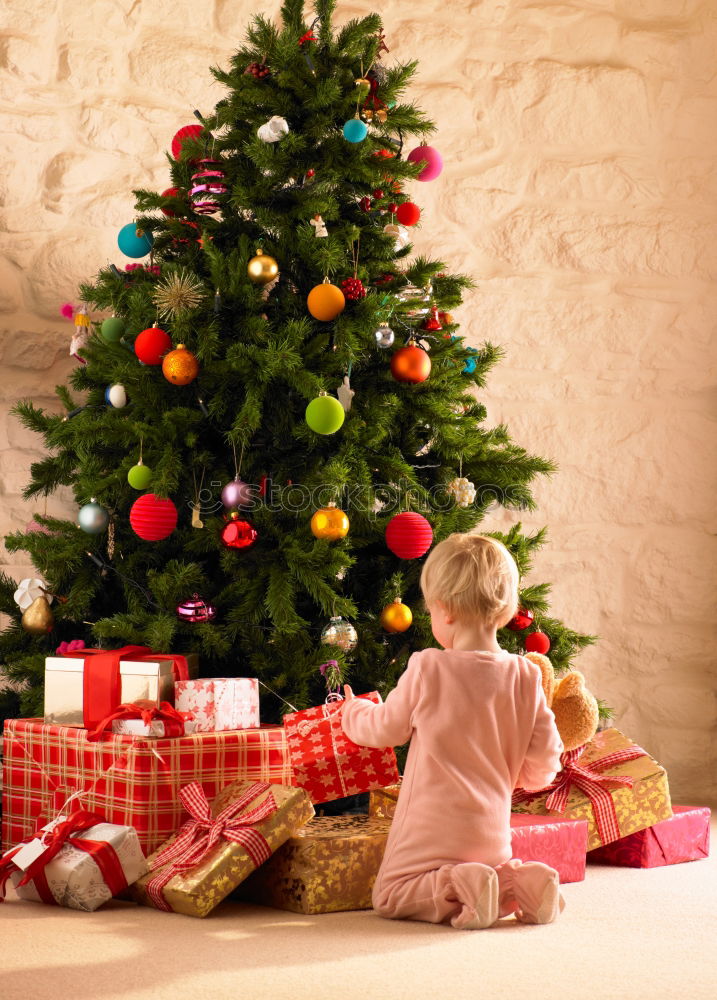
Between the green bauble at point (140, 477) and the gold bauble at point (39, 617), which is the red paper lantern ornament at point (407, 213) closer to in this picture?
the green bauble at point (140, 477)

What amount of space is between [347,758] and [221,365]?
0.93 metres

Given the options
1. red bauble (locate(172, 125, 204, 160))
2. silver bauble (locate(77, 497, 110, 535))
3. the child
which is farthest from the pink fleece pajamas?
red bauble (locate(172, 125, 204, 160))

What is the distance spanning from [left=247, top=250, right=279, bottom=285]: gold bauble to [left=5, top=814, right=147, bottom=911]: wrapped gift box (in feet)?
4.04

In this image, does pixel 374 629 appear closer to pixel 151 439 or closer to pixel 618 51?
pixel 151 439

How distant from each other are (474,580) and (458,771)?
1.14 feet

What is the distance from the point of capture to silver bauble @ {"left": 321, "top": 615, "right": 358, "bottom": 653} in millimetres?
2420

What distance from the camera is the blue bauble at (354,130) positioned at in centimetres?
249

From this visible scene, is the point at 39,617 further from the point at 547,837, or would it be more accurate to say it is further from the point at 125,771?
the point at 547,837

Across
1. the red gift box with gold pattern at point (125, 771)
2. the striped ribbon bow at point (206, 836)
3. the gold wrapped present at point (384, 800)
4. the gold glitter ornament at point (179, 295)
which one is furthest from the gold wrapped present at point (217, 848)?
the gold glitter ornament at point (179, 295)

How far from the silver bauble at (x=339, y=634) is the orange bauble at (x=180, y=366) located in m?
0.64

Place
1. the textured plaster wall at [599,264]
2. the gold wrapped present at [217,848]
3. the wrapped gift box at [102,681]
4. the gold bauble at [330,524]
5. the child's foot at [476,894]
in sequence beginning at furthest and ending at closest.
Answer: the textured plaster wall at [599,264] < the gold bauble at [330,524] < the wrapped gift box at [102,681] < the gold wrapped present at [217,848] < the child's foot at [476,894]

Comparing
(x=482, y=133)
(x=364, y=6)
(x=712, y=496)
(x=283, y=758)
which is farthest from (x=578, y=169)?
(x=283, y=758)

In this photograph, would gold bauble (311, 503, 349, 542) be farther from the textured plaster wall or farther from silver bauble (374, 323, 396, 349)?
the textured plaster wall

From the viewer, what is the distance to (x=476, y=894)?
1859 mm
